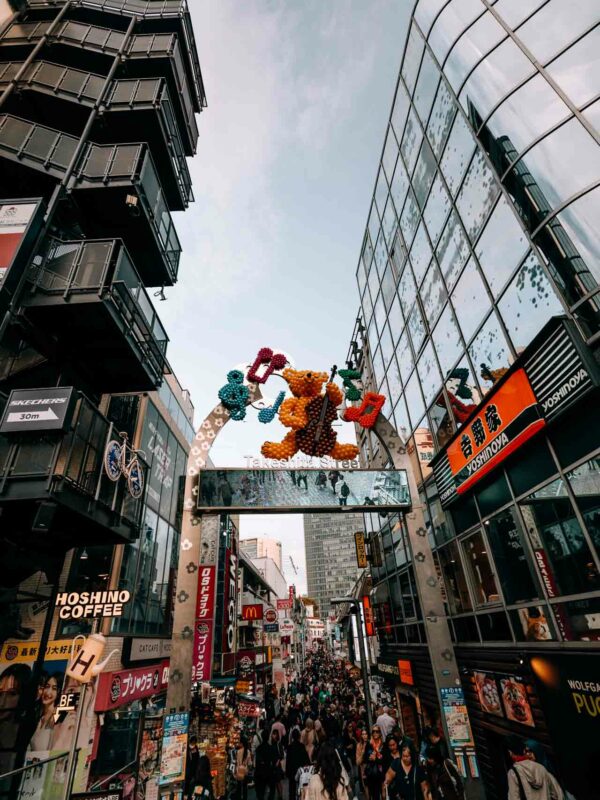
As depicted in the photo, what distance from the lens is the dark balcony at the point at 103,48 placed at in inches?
653

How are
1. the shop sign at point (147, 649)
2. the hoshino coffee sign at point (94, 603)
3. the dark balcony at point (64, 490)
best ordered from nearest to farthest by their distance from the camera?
the dark balcony at point (64, 490), the hoshino coffee sign at point (94, 603), the shop sign at point (147, 649)

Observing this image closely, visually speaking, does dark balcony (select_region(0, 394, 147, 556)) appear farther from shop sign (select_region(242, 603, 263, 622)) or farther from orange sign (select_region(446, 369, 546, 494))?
shop sign (select_region(242, 603, 263, 622))

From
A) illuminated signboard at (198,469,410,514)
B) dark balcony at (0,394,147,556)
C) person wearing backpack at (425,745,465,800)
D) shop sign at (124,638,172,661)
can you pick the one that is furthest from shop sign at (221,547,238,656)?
person wearing backpack at (425,745,465,800)

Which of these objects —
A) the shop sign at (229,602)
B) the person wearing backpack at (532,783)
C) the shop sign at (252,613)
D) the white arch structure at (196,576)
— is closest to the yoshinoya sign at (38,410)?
the white arch structure at (196,576)

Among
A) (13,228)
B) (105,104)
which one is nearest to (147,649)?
(13,228)

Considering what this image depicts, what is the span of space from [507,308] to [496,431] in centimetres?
313

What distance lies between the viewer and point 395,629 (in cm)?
2069

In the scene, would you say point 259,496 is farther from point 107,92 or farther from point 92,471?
point 107,92

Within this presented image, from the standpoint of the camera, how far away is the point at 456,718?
879 centimetres

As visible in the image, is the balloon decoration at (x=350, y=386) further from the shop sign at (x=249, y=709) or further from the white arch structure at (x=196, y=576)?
the shop sign at (x=249, y=709)

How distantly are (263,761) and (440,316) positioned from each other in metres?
15.4

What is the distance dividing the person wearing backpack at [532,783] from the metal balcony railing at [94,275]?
44.4 ft

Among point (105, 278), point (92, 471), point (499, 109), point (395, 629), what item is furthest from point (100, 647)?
point (395, 629)

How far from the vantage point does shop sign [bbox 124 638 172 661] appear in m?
14.0
